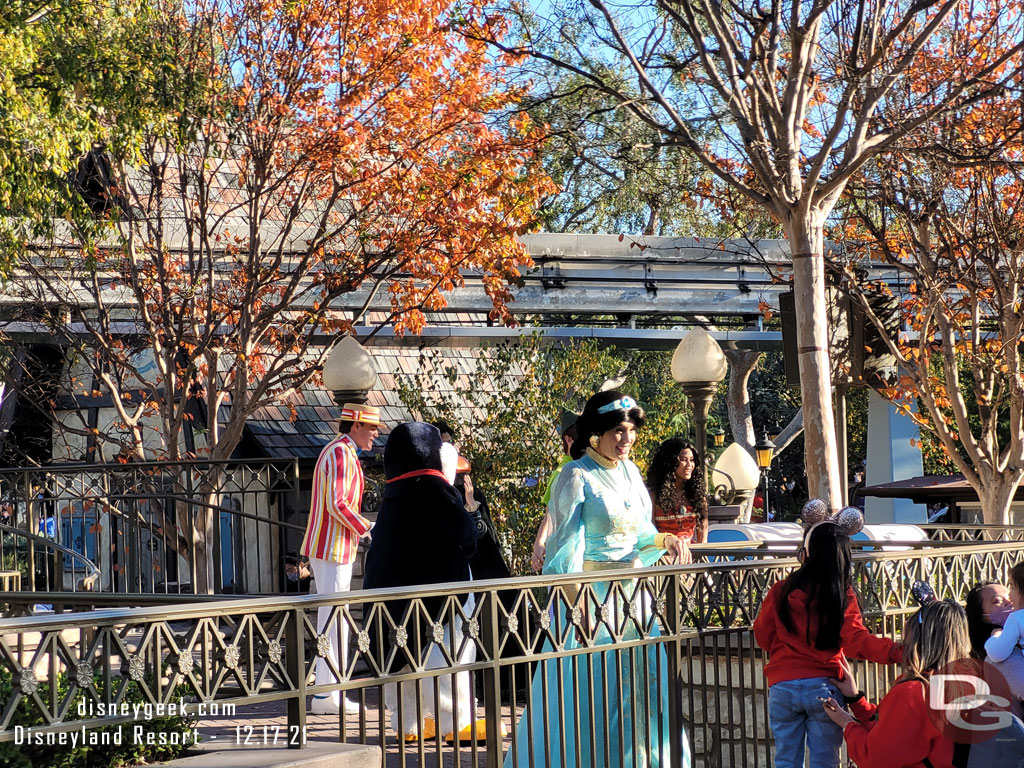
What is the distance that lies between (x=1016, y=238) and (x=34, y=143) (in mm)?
9479

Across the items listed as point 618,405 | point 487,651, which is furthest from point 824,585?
point 487,651

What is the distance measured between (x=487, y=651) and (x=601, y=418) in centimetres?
229

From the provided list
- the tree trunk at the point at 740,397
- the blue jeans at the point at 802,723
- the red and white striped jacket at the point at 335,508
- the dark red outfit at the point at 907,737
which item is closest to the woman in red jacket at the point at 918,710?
the dark red outfit at the point at 907,737

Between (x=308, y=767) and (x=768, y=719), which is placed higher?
(x=308, y=767)

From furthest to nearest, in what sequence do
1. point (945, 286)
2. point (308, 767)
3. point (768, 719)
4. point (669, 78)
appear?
point (945, 286), point (669, 78), point (768, 719), point (308, 767)

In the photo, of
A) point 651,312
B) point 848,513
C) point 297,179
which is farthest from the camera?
point 651,312

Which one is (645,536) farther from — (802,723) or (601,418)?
(802,723)

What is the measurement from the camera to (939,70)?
11414mm

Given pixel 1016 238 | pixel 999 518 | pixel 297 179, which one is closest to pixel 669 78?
pixel 297 179

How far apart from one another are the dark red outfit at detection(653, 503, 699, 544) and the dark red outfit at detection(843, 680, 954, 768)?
4000mm

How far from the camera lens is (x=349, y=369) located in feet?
36.9

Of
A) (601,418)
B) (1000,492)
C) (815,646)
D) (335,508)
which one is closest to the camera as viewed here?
(815,646)

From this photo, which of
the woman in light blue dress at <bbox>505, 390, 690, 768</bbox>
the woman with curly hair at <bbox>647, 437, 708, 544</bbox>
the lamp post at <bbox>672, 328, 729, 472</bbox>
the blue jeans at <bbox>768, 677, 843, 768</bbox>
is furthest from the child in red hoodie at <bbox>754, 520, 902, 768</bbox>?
the lamp post at <bbox>672, 328, 729, 472</bbox>

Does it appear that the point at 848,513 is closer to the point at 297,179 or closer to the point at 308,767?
the point at 308,767
